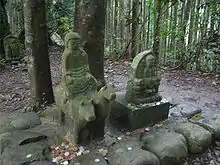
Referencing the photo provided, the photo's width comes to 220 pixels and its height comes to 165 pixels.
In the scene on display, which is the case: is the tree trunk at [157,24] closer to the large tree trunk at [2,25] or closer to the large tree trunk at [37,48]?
the large tree trunk at [37,48]

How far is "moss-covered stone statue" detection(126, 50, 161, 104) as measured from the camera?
9.45 ft

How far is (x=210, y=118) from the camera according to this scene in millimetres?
3148

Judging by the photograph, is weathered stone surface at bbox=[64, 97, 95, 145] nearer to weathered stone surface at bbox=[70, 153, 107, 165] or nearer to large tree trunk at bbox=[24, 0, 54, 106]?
weathered stone surface at bbox=[70, 153, 107, 165]

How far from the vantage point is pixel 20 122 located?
303 centimetres

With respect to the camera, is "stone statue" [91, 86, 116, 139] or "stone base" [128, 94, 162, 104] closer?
"stone statue" [91, 86, 116, 139]

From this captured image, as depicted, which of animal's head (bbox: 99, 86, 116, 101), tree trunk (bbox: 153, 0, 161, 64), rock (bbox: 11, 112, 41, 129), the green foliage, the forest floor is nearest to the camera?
animal's head (bbox: 99, 86, 116, 101)

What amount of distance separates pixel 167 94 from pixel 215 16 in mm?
2134

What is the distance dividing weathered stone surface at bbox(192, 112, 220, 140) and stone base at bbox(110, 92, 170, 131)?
1.42 ft

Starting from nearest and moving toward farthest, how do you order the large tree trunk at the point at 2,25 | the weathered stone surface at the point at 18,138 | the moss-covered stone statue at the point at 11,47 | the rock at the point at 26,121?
the weathered stone surface at the point at 18,138 → the rock at the point at 26,121 → the moss-covered stone statue at the point at 11,47 → the large tree trunk at the point at 2,25

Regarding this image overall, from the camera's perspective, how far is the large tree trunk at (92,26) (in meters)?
3.08

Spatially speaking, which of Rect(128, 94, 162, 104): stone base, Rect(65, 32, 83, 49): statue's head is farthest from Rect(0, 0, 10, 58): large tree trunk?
Rect(128, 94, 162, 104): stone base

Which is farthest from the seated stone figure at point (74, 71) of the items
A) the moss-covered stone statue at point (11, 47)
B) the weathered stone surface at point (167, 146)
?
the moss-covered stone statue at point (11, 47)

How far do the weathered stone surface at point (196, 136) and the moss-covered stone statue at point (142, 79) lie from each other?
51cm

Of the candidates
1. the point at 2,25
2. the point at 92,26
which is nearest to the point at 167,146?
the point at 92,26
